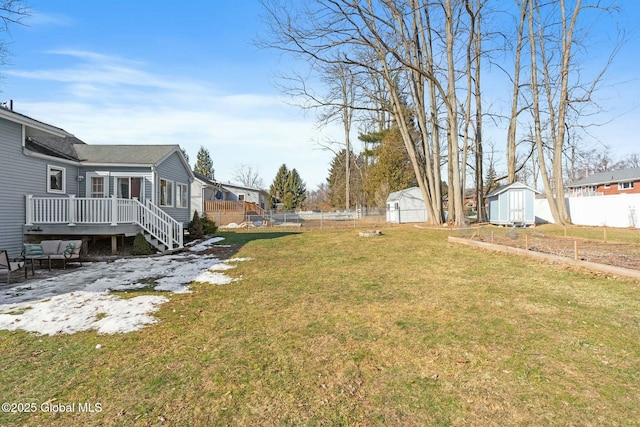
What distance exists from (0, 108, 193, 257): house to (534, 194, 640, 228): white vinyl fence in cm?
2280

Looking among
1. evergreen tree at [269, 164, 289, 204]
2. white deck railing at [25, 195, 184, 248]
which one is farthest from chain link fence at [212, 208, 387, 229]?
evergreen tree at [269, 164, 289, 204]

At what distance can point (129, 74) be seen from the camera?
1411 cm

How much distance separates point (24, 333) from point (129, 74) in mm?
12968

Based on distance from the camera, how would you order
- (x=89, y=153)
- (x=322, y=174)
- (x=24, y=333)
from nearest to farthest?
(x=24, y=333)
(x=89, y=153)
(x=322, y=174)

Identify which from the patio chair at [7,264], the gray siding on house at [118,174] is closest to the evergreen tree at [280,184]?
the gray siding on house at [118,174]

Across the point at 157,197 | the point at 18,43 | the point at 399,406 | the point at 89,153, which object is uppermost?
the point at 18,43

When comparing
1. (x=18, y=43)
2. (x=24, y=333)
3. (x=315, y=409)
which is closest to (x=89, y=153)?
(x=18, y=43)

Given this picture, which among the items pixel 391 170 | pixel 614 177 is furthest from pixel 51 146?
pixel 614 177

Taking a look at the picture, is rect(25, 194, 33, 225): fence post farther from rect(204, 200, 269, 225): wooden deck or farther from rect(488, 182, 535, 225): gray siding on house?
rect(488, 182, 535, 225): gray siding on house

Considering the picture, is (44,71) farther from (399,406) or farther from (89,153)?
(399,406)

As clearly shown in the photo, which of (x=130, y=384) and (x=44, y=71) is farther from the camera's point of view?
(x=44, y=71)

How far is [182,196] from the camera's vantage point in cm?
1627

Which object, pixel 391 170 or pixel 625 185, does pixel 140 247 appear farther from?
pixel 625 185

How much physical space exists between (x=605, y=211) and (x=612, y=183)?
22013mm
